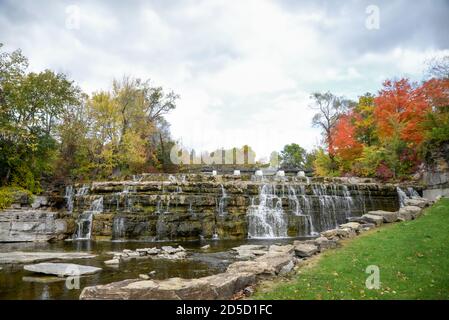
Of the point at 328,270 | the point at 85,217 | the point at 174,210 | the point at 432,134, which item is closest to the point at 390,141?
the point at 432,134

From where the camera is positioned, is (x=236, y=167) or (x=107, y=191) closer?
(x=107, y=191)

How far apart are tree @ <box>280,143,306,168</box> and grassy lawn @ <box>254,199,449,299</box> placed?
5294 cm

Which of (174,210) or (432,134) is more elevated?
(432,134)

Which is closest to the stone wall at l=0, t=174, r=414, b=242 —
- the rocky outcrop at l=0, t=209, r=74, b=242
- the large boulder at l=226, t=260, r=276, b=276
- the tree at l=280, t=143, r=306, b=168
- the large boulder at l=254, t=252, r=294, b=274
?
the rocky outcrop at l=0, t=209, r=74, b=242

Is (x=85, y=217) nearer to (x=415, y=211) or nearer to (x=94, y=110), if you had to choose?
(x=94, y=110)

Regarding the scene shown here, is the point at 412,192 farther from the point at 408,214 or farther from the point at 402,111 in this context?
the point at 408,214

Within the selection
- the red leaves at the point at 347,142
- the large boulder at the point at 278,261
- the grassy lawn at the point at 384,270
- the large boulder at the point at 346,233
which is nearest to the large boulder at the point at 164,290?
the grassy lawn at the point at 384,270

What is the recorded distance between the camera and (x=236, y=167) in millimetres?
55719

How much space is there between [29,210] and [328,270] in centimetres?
1999

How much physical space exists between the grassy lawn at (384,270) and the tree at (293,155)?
5294 centimetres

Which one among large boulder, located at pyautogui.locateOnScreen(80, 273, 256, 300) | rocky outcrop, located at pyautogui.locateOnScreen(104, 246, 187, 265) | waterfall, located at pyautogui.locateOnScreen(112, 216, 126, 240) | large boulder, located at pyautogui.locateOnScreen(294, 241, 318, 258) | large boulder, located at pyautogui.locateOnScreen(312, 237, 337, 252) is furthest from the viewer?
waterfall, located at pyautogui.locateOnScreen(112, 216, 126, 240)

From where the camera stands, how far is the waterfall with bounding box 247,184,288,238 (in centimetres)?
2064

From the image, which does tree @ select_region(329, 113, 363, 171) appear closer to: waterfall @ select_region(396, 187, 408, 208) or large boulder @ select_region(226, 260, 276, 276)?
waterfall @ select_region(396, 187, 408, 208)
